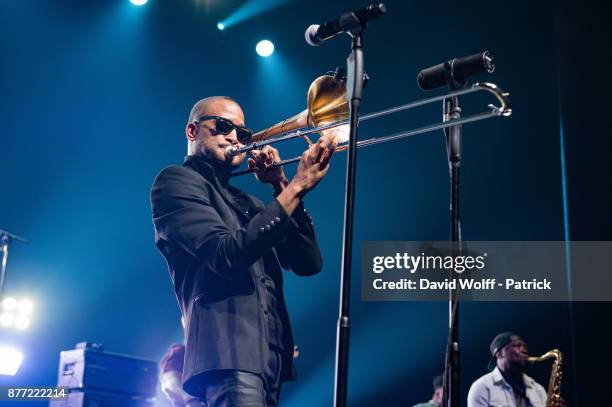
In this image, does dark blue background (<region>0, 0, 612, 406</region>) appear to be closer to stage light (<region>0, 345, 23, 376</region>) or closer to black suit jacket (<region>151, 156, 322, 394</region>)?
stage light (<region>0, 345, 23, 376</region>)

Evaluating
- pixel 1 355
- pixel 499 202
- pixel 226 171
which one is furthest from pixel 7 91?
pixel 499 202

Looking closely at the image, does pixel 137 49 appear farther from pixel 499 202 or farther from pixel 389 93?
pixel 499 202

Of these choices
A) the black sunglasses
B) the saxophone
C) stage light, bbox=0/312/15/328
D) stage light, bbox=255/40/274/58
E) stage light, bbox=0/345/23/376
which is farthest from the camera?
stage light, bbox=255/40/274/58

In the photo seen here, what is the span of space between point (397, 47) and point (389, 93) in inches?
19.5

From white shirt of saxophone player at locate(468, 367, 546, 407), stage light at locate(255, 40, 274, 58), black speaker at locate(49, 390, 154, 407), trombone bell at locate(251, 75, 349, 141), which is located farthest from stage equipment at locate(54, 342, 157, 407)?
stage light at locate(255, 40, 274, 58)

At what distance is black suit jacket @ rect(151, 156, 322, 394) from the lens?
8.22 ft

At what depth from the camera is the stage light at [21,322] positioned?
7281 millimetres

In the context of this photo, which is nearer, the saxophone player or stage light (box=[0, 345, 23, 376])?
the saxophone player

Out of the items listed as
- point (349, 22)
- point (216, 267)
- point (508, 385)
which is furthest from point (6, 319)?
point (349, 22)

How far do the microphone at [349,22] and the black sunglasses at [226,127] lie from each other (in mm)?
767

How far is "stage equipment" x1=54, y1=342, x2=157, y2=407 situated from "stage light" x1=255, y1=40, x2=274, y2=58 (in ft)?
13.2

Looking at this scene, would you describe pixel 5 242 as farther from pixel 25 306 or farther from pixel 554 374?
pixel 554 374

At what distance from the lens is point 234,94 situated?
7820 mm

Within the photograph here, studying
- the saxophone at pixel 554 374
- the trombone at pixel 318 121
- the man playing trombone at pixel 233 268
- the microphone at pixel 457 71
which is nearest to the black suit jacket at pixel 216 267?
the man playing trombone at pixel 233 268
